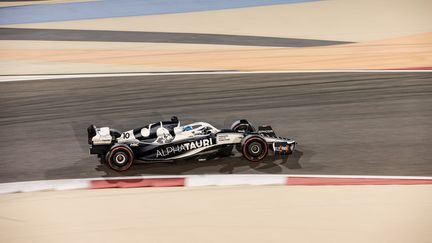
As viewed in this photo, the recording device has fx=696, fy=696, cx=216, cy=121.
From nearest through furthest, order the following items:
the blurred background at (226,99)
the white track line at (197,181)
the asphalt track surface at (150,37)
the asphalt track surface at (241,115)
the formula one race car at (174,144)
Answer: the blurred background at (226,99) < the white track line at (197,181) < the formula one race car at (174,144) < the asphalt track surface at (241,115) < the asphalt track surface at (150,37)

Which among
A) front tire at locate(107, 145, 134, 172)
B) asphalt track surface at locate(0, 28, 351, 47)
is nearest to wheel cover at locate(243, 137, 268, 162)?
front tire at locate(107, 145, 134, 172)

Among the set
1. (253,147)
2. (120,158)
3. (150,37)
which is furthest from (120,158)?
(150,37)

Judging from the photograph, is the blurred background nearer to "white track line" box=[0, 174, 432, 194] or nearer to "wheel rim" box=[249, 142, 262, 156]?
"white track line" box=[0, 174, 432, 194]

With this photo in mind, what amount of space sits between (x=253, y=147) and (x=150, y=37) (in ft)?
33.4

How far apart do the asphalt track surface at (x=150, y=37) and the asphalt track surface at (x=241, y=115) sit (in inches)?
124

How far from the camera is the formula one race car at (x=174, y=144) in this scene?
11203mm

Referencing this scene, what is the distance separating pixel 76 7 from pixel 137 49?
5.52 meters

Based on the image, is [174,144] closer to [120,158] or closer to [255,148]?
[120,158]

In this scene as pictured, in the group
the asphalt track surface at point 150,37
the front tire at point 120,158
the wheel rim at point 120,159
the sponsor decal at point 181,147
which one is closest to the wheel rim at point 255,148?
the sponsor decal at point 181,147

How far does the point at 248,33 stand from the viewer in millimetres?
20859

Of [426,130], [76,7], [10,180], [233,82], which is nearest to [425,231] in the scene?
[426,130]

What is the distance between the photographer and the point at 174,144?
11.2 metres

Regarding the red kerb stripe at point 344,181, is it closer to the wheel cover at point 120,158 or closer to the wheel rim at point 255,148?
the wheel rim at point 255,148

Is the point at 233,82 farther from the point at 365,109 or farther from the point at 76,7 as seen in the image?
the point at 76,7
